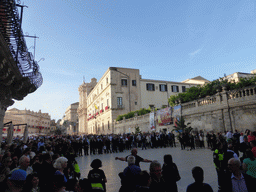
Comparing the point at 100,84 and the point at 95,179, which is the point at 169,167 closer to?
the point at 95,179

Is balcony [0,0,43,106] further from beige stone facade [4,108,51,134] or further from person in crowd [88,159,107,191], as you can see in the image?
beige stone facade [4,108,51,134]

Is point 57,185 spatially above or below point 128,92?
below

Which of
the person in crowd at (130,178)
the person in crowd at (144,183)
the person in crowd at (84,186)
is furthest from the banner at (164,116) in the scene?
the person in crowd at (144,183)

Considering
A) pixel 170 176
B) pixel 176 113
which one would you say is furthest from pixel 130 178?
pixel 176 113

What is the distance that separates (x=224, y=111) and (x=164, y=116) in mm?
9650

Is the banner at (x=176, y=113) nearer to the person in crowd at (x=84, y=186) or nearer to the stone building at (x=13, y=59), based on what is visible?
the stone building at (x=13, y=59)

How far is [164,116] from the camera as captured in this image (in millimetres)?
25812

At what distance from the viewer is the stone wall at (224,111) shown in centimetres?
1488

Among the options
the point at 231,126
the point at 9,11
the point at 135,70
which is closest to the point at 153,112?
the point at 231,126

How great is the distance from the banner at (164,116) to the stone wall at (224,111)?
2461 mm

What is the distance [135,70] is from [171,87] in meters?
10.1

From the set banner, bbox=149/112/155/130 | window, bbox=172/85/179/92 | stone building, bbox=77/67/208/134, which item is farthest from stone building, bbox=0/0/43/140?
window, bbox=172/85/179/92

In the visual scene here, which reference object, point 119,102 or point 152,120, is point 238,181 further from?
point 119,102

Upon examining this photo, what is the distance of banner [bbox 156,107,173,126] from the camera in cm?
2469
